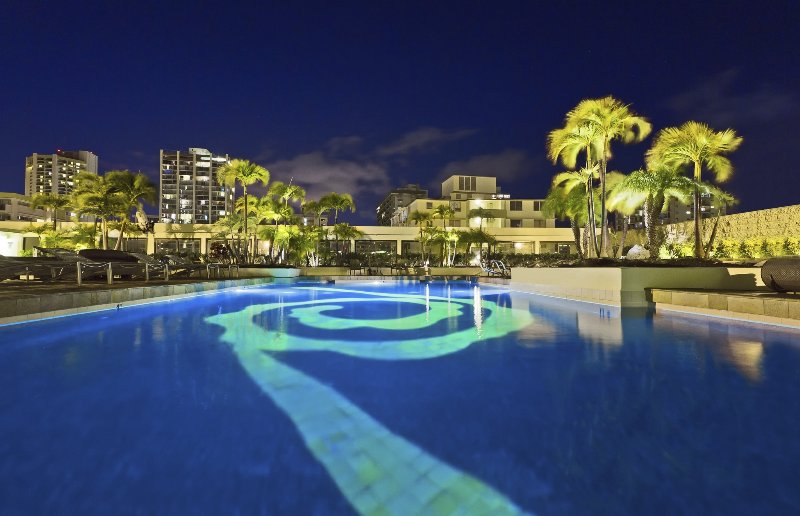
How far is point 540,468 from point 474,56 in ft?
171

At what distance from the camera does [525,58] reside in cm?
5059

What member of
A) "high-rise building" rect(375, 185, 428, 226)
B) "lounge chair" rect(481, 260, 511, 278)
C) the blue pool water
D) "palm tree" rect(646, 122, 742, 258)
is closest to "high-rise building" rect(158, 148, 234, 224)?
"high-rise building" rect(375, 185, 428, 226)

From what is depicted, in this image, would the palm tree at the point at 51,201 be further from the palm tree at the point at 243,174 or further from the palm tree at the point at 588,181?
the palm tree at the point at 588,181

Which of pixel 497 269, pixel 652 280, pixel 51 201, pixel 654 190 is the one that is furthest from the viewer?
pixel 51 201

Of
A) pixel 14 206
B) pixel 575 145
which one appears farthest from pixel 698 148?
pixel 14 206

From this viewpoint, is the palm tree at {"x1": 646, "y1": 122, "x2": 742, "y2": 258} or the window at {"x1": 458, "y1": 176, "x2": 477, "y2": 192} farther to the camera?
the window at {"x1": 458, "y1": 176, "x2": 477, "y2": 192}

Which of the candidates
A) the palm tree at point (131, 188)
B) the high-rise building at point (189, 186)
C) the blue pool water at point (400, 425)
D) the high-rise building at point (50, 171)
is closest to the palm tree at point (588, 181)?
the blue pool water at point (400, 425)

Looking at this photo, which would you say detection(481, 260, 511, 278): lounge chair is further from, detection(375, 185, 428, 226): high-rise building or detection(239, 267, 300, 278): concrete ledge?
detection(375, 185, 428, 226): high-rise building

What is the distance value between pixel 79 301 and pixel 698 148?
19.9m

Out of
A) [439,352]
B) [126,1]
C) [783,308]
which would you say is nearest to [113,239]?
[126,1]

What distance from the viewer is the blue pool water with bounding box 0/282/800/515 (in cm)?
254

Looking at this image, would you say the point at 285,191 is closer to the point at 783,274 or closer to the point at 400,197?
the point at 783,274

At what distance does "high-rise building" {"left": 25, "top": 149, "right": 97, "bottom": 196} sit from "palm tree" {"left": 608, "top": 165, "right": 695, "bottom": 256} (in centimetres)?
16738

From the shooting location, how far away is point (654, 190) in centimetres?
1597
